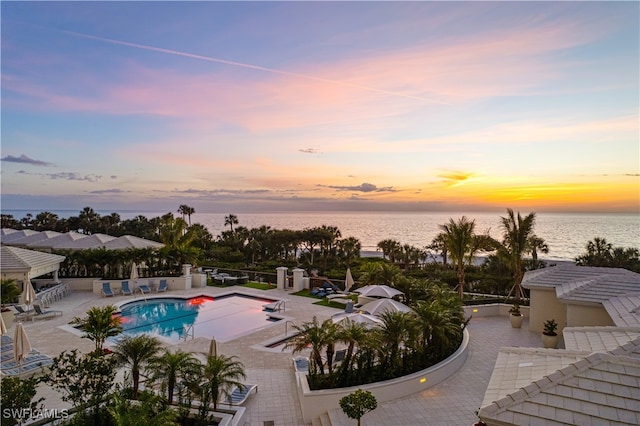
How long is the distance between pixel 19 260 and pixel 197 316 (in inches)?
334

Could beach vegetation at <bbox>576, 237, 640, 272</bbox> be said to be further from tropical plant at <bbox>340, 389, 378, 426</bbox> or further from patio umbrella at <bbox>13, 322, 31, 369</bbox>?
patio umbrella at <bbox>13, 322, 31, 369</bbox>

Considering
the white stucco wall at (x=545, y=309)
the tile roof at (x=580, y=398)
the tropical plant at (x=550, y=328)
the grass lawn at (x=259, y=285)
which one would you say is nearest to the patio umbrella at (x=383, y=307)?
the tropical plant at (x=550, y=328)

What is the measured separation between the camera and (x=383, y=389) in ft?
27.9

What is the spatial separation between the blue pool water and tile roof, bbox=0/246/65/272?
4446 millimetres

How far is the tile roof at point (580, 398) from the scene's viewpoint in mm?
4051

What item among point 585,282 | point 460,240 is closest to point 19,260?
point 460,240

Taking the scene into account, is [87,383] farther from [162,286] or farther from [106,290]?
[162,286]

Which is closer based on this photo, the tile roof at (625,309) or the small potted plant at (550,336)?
the tile roof at (625,309)

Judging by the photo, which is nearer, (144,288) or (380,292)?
(380,292)

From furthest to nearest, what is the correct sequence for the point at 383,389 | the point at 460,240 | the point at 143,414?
the point at 460,240 → the point at 383,389 → the point at 143,414

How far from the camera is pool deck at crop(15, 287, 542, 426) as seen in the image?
7.82 metres

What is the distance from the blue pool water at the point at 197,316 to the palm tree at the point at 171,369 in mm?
5881

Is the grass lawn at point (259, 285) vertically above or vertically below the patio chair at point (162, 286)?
below

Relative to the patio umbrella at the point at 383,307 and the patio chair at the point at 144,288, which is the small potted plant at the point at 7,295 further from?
the patio umbrella at the point at 383,307
